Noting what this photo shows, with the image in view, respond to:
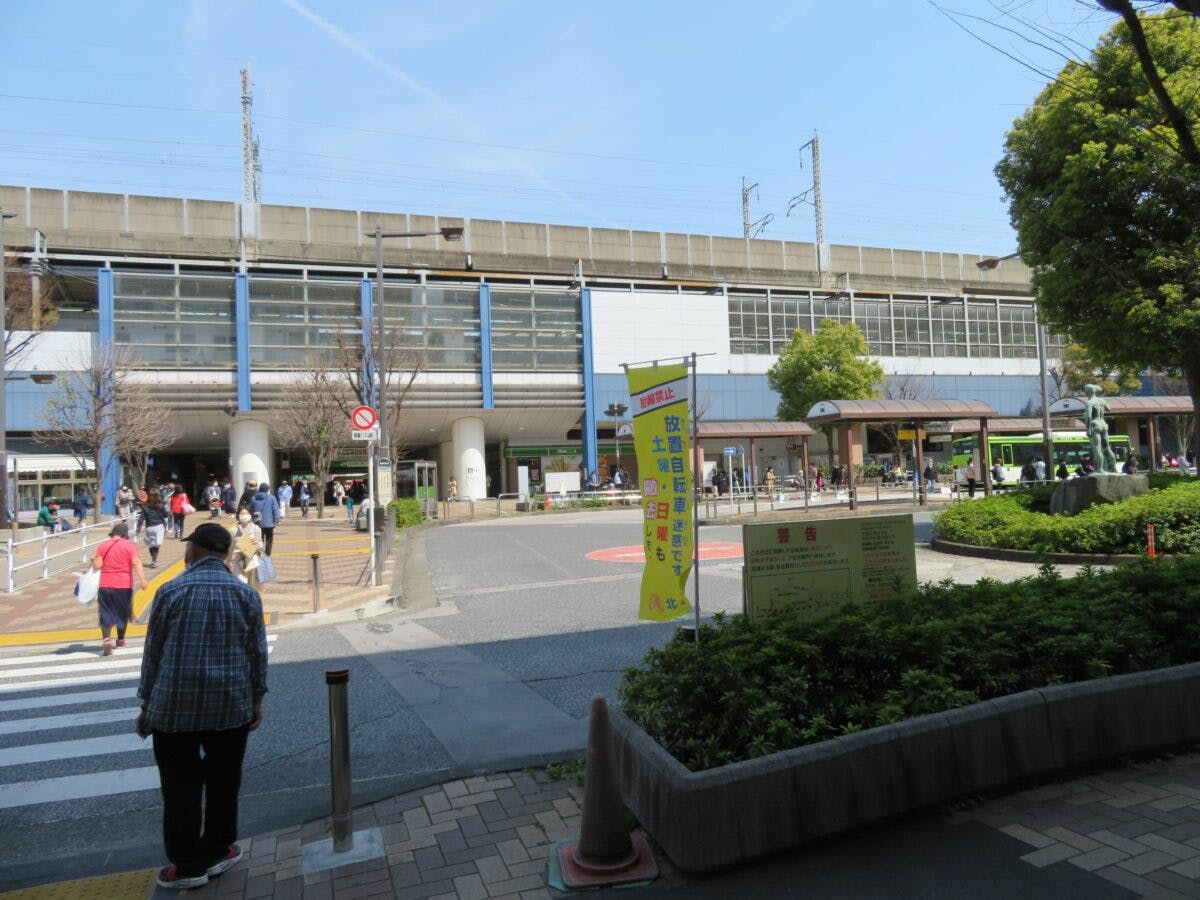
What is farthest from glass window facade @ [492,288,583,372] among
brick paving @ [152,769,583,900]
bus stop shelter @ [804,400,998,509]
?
brick paving @ [152,769,583,900]

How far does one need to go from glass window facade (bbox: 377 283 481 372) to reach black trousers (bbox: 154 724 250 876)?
131 ft

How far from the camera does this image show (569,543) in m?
21.4

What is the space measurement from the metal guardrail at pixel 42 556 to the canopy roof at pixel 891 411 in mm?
19656

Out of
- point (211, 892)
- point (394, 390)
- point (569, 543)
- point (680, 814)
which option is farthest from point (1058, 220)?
point (394, 390)

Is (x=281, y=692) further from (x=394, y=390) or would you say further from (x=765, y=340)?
(x=765, y=340)

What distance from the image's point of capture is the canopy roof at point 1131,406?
33.0 metres

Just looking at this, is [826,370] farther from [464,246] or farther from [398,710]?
[398,710]

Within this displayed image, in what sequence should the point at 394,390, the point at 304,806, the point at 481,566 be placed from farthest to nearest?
the point at 394,390 < the point at 481,566 < the point at 304,806

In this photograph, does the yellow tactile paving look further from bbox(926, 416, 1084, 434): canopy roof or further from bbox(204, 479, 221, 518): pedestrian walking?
bbox(926, 416, 1084, 434): canopy roof

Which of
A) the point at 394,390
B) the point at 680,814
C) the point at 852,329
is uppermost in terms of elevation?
the point at 852,329

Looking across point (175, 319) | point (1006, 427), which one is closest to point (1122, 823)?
point (1006, 427)

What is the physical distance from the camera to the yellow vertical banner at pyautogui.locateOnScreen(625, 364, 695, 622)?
4992 millimetres

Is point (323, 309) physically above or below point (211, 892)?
above

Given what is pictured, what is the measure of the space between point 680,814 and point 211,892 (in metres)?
2.09
